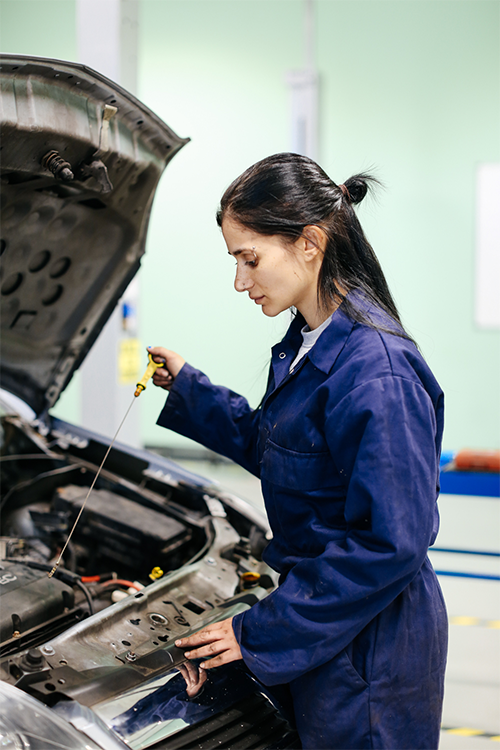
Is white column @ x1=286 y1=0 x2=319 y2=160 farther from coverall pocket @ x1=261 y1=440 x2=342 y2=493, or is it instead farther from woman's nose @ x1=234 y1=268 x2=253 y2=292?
coverall pocket @ x1=261 y1=440 x2=342 y2=493

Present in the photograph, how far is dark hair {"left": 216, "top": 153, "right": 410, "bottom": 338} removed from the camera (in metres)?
1.15

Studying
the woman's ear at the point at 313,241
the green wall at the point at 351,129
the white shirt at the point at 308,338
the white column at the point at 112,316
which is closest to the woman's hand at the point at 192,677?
the white shirt at the point at 308,338

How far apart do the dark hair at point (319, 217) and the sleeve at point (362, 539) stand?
0.63 feet

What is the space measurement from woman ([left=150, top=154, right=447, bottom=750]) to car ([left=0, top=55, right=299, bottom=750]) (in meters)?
0.13

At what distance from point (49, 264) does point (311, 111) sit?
11.0 ft

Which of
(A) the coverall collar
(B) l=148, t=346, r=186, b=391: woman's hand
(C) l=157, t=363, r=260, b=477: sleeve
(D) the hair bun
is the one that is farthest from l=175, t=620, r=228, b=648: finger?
(D) the hair bun

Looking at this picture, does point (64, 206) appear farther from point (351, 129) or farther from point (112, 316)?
point (351, 129)

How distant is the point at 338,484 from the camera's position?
3.67 ft

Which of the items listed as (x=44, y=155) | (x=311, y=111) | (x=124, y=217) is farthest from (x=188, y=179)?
(x=44, y=155)

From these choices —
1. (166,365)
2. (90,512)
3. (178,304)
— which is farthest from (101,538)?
(178,304)

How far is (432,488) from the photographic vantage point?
3.44 feet

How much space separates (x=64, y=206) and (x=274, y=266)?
0.88 metres

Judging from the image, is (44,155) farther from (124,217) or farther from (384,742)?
(384,742)


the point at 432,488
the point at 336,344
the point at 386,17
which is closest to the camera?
the point at 432,488
